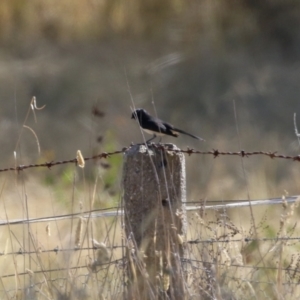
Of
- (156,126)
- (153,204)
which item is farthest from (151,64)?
(153,204)

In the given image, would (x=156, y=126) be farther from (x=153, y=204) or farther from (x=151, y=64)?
(x=151, y=64)

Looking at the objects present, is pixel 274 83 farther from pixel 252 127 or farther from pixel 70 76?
pixel 70 76

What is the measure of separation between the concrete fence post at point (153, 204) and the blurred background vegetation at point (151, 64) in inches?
441

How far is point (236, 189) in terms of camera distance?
1031 centimetres

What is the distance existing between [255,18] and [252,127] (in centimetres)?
452

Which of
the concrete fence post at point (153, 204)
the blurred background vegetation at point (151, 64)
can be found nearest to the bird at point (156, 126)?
the concrete fence post at point (153, 204)

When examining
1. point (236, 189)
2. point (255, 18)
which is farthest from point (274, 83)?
point (236, 189)

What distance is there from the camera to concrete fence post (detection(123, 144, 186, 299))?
296 centimetres

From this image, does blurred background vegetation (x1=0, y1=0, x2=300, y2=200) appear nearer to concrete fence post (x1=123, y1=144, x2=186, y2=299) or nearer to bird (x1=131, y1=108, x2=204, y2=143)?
bird (x1=131, y1=108, x2=204, y2=143)

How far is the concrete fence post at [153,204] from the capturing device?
2.96 m

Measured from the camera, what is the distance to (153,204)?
2.98m

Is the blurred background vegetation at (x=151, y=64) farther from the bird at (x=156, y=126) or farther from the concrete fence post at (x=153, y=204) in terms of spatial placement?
the concrete fence post at (x=153, y=204)

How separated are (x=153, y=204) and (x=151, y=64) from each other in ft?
48.5

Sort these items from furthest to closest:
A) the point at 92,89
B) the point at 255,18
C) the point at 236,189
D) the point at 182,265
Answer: the point at 255,18, the point at 92,89, the point at 236,189, the point at 182,265
